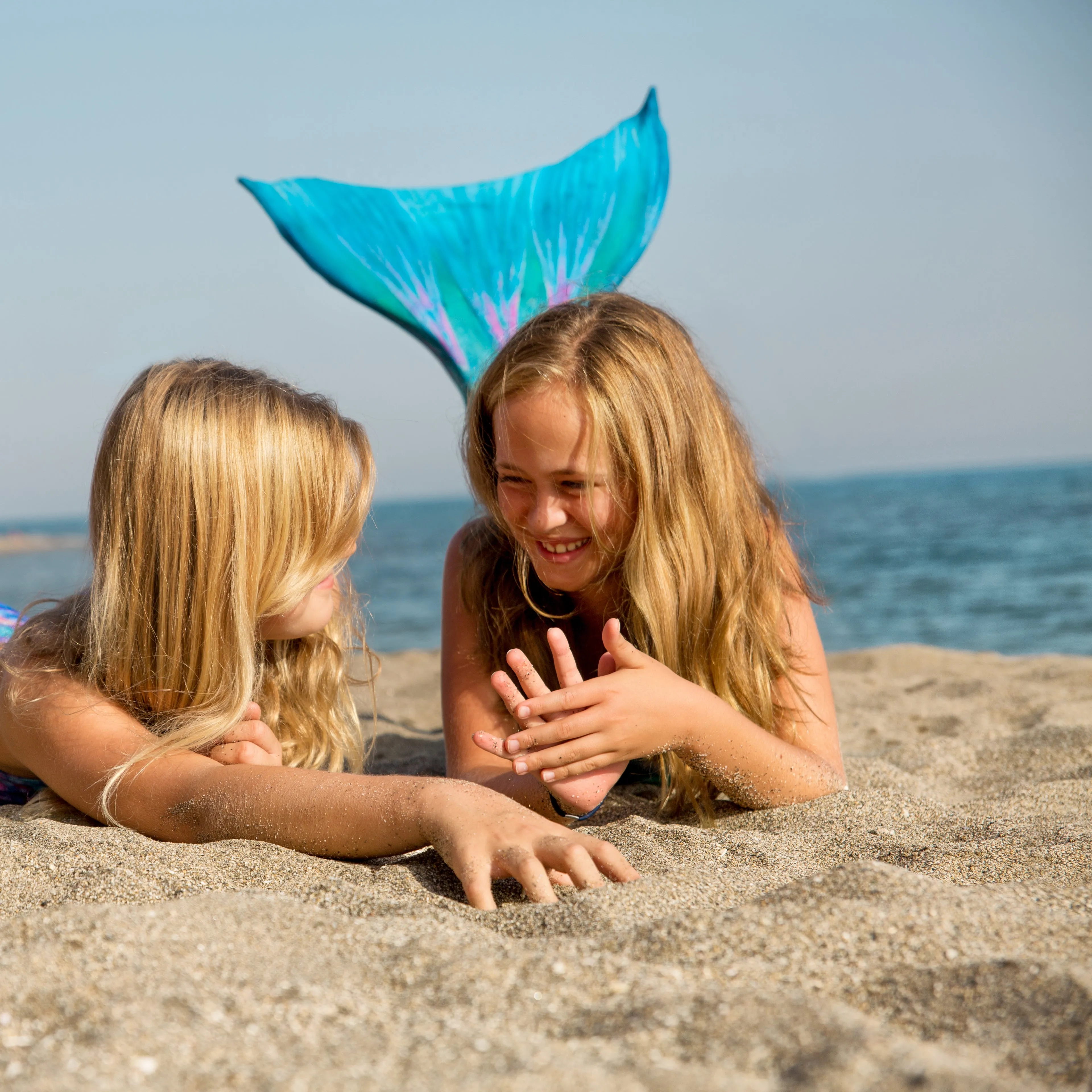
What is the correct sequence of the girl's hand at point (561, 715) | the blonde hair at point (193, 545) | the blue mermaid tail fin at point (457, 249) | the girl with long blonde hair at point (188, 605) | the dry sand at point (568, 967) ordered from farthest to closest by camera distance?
the blue mermaid tail fin at point (457, 249), the blonde hair at point (193, 545), the girl with long blonde hair at point (188, 605), the girl's hand at point (561, 715), the dry sand at point (568, 967)

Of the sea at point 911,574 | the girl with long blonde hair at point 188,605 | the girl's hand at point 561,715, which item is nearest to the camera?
the girl's hand at point 561,715

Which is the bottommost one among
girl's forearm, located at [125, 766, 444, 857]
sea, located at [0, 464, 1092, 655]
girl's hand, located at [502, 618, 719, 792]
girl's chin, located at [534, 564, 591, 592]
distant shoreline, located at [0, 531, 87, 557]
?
distant shoreline, located at [0, 531, 87, 557]

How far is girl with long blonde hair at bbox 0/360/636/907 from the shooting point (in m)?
2.14

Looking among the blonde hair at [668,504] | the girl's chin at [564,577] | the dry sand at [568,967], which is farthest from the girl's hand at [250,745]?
the girl's chin at [564,577]

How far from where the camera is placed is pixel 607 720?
1.99m

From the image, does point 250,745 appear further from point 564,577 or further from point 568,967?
point 568,967

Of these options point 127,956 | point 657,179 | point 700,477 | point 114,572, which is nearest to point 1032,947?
point 127,956

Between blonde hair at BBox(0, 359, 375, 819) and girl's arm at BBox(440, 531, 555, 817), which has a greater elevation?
blonde hair at BBox(0, 359, 375, 819)

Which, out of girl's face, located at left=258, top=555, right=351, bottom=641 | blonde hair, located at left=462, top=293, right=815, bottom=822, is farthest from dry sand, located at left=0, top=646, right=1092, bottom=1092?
girl's face, located at left=258, top=555, right=351, bottom=641

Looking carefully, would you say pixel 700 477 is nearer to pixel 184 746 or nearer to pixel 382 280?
pixel 184 746

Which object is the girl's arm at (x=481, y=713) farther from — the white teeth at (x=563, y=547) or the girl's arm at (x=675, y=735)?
the white teeth at (x=563, y=547)

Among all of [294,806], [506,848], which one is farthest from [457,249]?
[506,848]

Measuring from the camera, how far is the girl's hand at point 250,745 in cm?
234

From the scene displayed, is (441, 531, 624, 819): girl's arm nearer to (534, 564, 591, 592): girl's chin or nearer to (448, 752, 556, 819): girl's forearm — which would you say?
(448, 752, 556, 819): girl's forearm
